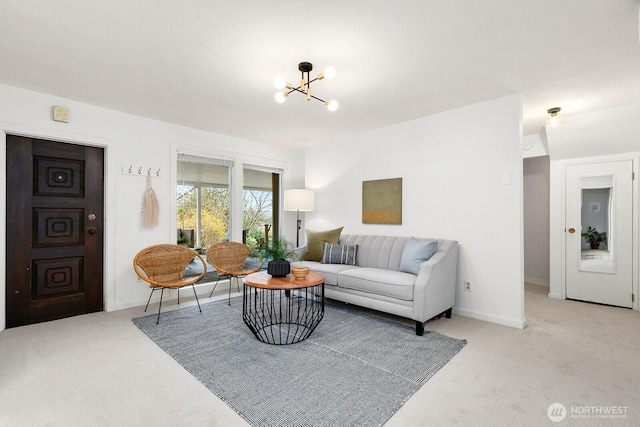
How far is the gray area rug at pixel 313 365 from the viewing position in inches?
71.6

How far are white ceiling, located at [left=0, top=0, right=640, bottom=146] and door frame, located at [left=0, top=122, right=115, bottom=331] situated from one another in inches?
16.5

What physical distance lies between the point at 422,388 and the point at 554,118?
3551mm

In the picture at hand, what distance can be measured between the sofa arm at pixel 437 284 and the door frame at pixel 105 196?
3453 millimetres

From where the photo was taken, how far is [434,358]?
2.46 meters

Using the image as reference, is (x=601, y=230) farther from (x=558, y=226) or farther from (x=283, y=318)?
(x=283, y=318)

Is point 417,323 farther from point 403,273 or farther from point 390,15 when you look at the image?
point 390,15

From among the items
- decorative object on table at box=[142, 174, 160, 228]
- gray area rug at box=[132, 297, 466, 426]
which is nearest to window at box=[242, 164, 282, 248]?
decorative object on table at box=[142, 174, 160, 228]

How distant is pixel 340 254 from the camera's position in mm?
4141

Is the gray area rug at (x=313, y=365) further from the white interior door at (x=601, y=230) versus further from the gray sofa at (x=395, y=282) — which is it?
the white interior door at (x=601, y=230)

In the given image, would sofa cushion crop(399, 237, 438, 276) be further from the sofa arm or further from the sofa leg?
the sofa leg

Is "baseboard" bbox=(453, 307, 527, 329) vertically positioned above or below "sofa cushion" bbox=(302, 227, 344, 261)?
below

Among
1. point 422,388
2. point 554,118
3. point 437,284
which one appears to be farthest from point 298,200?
point 554,118

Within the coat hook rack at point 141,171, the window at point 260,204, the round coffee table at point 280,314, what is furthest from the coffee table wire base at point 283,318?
the coat hook rack at point 141,171

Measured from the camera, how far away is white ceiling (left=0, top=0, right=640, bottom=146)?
1895mm
